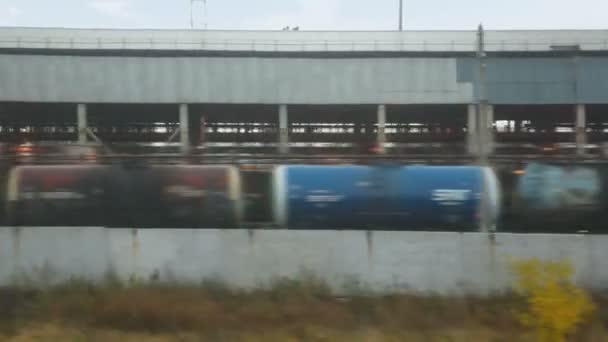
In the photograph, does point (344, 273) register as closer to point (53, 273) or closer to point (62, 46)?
point (53, 273)

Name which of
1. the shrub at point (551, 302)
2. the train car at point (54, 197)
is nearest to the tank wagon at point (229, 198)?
the train car at point (54, 197)

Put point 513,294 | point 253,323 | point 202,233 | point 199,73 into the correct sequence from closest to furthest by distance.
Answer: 1. point 253,323
2. point 513,294
3. point 202,233
4. point 199,73

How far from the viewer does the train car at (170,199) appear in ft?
34.1

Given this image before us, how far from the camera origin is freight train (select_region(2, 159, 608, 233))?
1034cm

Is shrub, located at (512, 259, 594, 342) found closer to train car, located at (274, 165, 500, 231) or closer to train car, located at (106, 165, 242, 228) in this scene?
train car, located at (274, 165, 500, 231)

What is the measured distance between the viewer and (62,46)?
3622 cm

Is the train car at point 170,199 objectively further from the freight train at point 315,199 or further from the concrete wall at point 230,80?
the concrete wall at point 230,80

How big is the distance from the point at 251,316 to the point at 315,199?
2.82m

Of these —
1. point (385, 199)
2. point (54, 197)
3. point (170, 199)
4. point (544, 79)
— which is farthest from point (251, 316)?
point (544, 79)

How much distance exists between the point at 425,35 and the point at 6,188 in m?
32.2

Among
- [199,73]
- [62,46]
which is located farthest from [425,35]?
[62,46]

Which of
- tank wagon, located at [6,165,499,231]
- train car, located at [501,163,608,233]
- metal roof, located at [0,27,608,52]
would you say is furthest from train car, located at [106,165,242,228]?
metal roof, located at [0,27,608,52]

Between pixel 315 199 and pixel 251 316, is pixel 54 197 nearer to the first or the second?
pixel 251 316

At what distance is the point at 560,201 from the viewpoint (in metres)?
10.4
